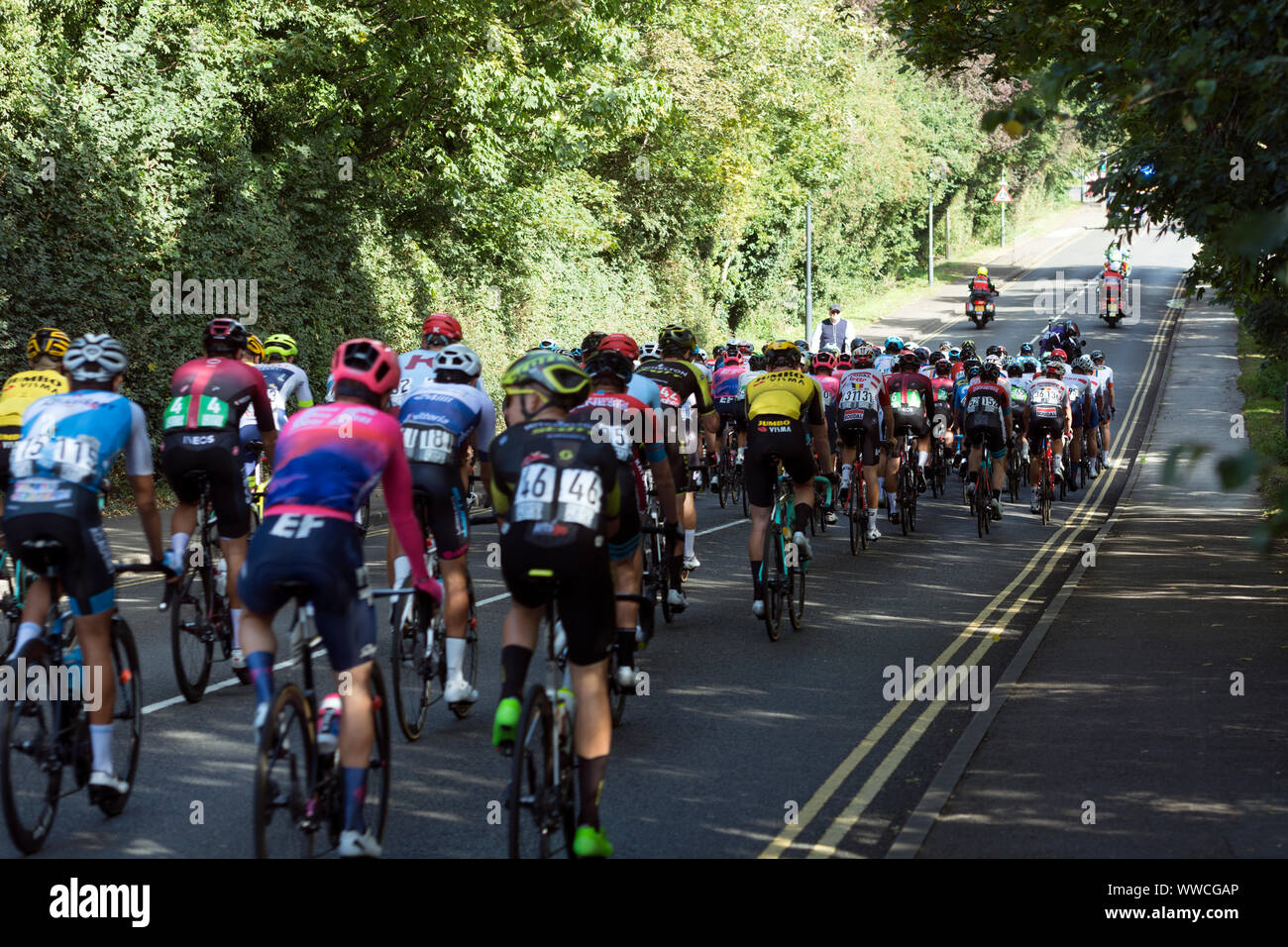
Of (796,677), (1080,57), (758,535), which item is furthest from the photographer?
(758,535)

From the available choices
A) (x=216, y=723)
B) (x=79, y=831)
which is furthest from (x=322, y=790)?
(x=216, y=723)

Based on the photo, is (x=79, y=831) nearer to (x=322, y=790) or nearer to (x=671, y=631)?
(x=322, y=790)

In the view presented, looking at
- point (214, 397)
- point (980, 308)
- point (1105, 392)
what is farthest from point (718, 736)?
point (980, 308)

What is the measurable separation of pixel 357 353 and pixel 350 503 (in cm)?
68

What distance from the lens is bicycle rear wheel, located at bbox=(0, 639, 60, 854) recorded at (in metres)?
5.99

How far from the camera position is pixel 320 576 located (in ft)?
17.5

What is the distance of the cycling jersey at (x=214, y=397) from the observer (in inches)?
345

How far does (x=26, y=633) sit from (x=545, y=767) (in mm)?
2497

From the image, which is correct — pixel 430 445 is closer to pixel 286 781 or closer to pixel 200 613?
pixel 200 613

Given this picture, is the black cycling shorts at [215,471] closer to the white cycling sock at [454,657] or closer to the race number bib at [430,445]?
the race number bib at [430,445]

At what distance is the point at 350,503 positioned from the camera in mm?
5559

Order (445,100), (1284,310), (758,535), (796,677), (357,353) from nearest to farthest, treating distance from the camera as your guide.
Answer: (357,353) < (796,677) < (758,535) < (1284,310) < (445,100)

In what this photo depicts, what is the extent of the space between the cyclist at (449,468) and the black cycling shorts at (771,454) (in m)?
3.34
